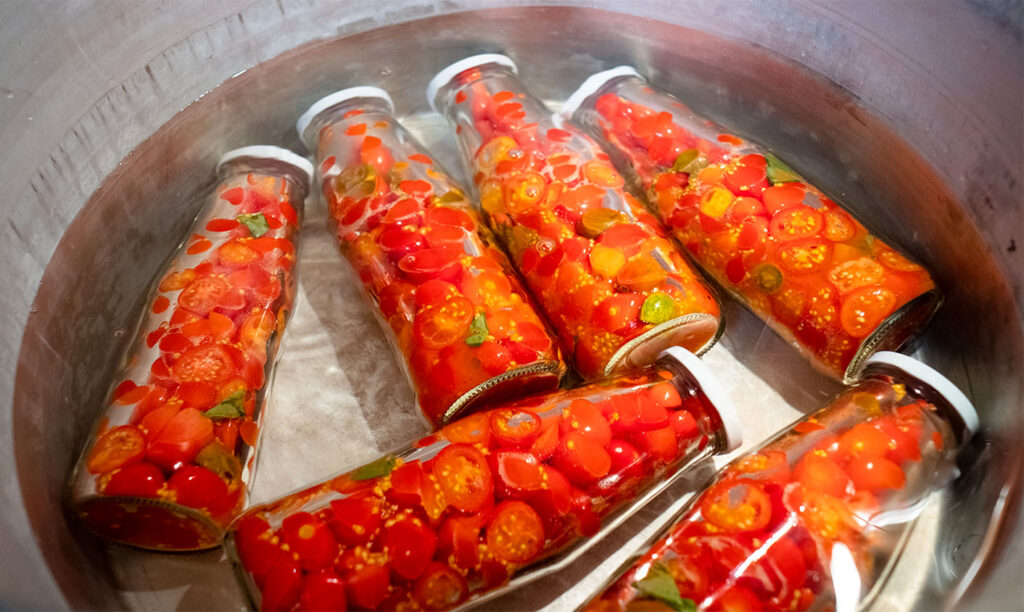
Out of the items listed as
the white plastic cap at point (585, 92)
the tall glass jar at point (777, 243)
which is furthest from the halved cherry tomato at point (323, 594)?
the white plastic cap at point (585, 92)

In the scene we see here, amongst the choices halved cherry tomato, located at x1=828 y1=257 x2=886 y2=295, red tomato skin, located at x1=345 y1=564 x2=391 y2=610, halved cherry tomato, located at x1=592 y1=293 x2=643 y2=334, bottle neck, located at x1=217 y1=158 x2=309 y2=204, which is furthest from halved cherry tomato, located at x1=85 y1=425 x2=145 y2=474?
halved cherry tomato, located at x1=828 y1=257 x2=886 y2=295

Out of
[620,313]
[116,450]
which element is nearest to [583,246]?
[620,313]

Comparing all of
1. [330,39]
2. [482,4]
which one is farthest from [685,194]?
[330,39]

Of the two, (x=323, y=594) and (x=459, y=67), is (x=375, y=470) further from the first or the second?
(x=459, y=67)

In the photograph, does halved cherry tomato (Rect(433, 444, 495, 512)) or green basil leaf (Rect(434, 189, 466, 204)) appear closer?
halved cherry tomato (Rect(433, 444, 495, 512))

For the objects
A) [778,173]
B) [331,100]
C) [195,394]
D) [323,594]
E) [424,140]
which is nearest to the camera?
[323,594]

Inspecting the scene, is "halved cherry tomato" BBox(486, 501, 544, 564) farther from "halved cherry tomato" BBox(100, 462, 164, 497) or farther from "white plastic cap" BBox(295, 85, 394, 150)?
"white plastic cap" BBox(295, 85, 394, 150)

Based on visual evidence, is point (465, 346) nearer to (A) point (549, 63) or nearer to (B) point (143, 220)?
(B) point (143, 220)

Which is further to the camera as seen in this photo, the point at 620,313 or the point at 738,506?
the point at 620,313

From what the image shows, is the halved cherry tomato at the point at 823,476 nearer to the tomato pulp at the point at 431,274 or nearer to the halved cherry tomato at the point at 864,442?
the halved cherry tomato at the point at 864,442
